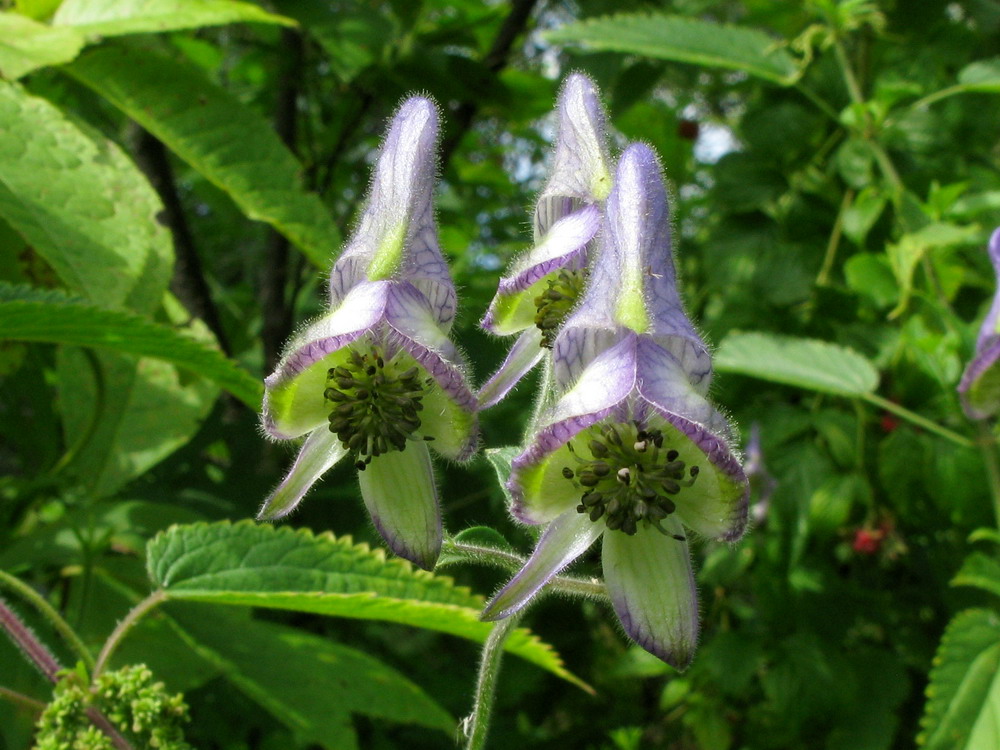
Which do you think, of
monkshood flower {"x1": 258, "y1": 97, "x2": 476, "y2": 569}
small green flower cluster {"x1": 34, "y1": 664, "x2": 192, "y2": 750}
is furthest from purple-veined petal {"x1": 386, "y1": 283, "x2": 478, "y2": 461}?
small green flower cluster {"x1": 34, "y1": 664, "x2": 192, "y2": 750}

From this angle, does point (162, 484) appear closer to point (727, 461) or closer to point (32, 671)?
point (32, 671)

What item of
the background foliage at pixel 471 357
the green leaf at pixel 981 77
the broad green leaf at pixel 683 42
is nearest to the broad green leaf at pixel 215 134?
the background foliage at pixel 471 357

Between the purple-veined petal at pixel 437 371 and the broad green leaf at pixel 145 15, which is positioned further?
the broad green leaf at pixel 145 15

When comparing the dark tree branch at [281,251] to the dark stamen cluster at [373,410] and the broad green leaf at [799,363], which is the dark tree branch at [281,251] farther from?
the dark stamen cluster at [373,410]

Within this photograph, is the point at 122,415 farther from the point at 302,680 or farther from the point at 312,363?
the point at 312,363

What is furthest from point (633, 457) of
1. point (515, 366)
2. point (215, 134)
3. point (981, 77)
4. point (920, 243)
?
point (981, 77)

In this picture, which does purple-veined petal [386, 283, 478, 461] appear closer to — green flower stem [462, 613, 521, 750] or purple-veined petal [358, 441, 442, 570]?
purple-veined petal [358, 441, 442, 570]

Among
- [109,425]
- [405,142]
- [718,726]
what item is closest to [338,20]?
[109,425]
